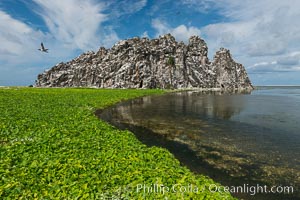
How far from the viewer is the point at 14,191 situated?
863cm

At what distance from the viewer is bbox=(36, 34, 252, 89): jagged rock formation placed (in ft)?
477

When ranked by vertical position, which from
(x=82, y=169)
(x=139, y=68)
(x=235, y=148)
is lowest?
(x=235, y=148)

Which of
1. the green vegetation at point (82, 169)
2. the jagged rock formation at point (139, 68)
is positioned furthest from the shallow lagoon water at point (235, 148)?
the jagged rock formation at point (139, 68)

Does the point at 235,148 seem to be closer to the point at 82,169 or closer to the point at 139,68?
the point at 82,169

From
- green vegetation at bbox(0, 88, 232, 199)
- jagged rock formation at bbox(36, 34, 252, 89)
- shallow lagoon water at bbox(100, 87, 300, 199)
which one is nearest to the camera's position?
green vegetation at bbox(0, 88, 232, 199)

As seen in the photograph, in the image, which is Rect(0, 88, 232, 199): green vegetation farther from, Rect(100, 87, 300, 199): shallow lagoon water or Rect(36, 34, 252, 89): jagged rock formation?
Rect(36, 34, 252, 89): jagged rock formation

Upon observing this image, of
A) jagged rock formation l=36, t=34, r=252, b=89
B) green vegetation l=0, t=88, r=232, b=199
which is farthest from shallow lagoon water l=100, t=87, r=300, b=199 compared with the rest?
jagged rock formation l=36, t=34, r=252, b=89

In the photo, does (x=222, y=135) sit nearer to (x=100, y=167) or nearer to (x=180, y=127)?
(x=180, y=127)

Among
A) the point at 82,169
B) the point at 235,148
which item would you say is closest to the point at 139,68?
the point at 235,148

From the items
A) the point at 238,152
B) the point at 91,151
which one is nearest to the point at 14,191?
the point at 91,151

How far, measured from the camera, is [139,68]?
14512 centimetres

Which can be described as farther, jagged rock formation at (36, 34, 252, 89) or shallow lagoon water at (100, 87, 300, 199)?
jagged rock formation at (36, 34, 252, 89)

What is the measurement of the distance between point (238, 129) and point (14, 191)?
21.3m

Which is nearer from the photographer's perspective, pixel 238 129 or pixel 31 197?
pixel 31 197
